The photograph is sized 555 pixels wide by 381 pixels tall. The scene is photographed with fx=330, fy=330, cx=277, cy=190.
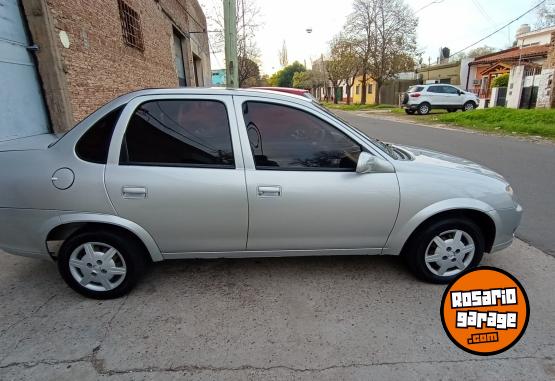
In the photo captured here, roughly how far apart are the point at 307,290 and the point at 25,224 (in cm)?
236

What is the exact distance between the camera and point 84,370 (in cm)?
207

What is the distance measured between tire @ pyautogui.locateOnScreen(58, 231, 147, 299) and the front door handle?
1134 mm

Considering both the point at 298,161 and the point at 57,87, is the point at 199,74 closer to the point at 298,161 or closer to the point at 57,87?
the point at 57,87

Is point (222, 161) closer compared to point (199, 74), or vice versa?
point (222, 161)

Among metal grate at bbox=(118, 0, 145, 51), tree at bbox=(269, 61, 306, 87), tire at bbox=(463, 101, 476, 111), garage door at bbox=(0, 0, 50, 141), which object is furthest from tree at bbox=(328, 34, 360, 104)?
tree at bbox=(269, 61, 306, 87)

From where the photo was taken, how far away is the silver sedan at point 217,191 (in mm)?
2559

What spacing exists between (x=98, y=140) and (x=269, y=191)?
4.62 feet

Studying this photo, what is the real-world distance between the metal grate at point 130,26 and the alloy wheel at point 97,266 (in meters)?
8.86

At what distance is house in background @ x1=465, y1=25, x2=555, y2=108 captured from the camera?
16.7 metres

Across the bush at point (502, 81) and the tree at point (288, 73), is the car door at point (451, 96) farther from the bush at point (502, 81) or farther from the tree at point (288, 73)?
the tree at point (288, 73)

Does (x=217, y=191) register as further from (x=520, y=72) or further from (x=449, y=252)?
(x=520, y=72)

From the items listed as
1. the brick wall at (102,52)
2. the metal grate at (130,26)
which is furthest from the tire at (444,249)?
the metal grate at (130,26)

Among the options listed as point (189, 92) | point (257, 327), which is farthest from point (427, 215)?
point (189, 92)

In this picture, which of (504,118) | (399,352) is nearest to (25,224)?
(399,352)
